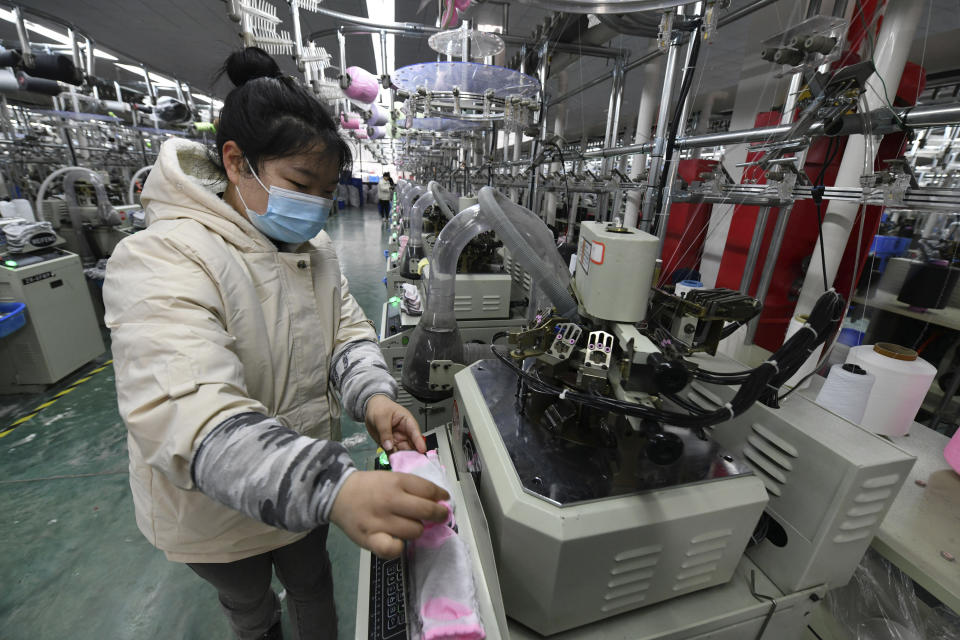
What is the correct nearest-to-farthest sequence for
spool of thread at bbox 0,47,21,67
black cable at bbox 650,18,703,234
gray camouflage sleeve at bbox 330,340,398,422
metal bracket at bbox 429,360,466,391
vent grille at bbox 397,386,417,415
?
gray camouflage sleeve at bbox 330,340,398,422 < metal bracket at bbox 429,360,466,391 < black cable at bbox 650,18,703,234 < vent grille at bbox 397,386,417,415 < spool of thread at bbox 0,47,21,67

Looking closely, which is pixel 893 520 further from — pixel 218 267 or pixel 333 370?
pixel 218 267

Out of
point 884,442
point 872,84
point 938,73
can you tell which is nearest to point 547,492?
point 884,442

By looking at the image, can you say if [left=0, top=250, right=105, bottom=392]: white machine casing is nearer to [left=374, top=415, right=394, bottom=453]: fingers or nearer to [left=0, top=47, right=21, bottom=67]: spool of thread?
[left=0, top=47, right=21, bottom=67]: spool of thread

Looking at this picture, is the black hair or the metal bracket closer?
the black hair

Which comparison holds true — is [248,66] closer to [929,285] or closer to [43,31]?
[929,285]

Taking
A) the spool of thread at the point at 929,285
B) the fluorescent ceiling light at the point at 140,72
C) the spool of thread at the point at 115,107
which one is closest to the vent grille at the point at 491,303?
the spool of thread at the point at 929,285

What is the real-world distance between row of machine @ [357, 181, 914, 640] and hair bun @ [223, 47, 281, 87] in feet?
2.78

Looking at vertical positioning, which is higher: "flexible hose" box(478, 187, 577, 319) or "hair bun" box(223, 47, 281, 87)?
"hair bun" box(223, 47, 281, 87)

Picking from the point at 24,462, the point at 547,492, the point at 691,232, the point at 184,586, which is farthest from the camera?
the point at 691,232

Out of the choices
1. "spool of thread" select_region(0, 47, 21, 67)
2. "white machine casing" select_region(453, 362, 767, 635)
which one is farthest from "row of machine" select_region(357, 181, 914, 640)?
"spool of thread" select_region(0, 47, 21, 67)

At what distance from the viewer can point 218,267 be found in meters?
0.71

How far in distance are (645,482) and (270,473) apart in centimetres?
62

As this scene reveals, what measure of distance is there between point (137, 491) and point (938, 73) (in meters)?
5.22

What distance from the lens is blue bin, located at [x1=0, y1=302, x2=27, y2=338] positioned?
238 cm
